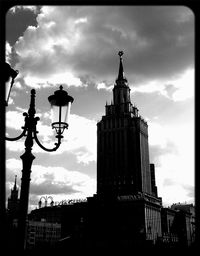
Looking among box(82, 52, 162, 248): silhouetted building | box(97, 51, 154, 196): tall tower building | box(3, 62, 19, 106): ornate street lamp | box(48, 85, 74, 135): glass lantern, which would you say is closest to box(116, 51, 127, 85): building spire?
box(82, 52, 162, 248): silhouetted building

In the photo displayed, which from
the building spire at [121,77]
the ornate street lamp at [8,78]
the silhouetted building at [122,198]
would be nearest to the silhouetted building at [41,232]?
the silhouetted building at [122,198]

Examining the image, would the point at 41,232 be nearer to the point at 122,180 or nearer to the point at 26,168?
the point at 122,180

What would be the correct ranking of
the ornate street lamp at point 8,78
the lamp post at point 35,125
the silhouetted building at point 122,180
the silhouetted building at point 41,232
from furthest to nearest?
the silhouetted building at point 41,232
the silhouetted building at point 122,180
the lamp post at point 35,125
the ornate street lamp at point 8,78

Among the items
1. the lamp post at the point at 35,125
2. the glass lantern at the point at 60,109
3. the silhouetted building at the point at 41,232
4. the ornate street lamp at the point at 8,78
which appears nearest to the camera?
the ornate street lamp at the point at 8,78

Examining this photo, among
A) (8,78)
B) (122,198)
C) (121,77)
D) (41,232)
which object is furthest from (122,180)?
(8,78)

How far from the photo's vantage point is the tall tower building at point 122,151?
108750 mm

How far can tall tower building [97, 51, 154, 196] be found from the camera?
357ft

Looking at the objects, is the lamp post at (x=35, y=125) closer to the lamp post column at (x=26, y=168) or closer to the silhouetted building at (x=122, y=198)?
the lamp post column at (x=26, y=168)
